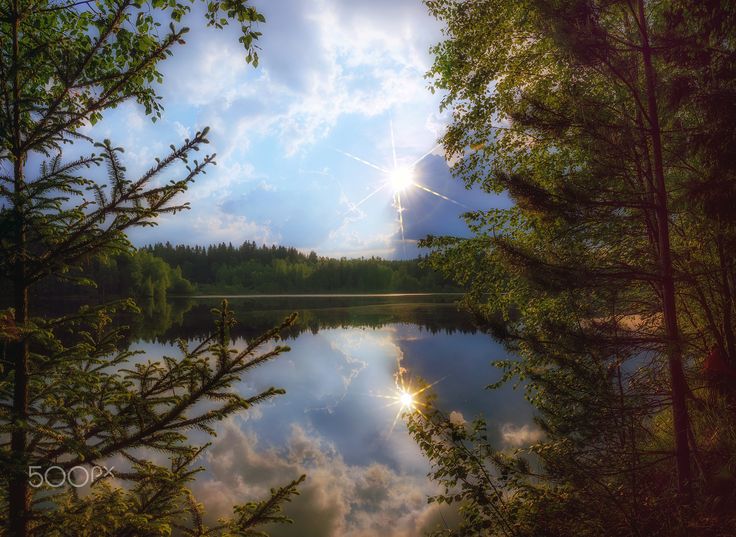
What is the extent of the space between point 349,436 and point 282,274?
468ft

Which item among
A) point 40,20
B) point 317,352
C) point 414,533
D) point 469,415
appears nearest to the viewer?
point 40,20

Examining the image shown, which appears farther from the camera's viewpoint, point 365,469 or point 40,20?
point 365,469

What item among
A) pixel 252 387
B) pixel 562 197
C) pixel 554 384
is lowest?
pixel 252 387

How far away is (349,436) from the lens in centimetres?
1539

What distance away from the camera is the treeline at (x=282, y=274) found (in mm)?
148875

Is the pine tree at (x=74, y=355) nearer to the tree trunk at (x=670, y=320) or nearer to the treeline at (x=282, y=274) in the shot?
the tree trunk at (x=670, y=320)

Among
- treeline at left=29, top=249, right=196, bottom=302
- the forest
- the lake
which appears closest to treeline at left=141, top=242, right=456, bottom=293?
treeline at left=29, top=249, right=196, bottom=302

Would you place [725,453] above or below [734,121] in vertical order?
below

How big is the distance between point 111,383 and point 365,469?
11.3m

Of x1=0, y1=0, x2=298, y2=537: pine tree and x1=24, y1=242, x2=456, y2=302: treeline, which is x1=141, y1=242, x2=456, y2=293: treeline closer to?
x1=24, y1=242, x2=456, y2=302: treeline

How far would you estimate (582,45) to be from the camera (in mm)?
4668

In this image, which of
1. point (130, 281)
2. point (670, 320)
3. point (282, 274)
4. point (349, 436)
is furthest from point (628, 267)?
point (282, 274)

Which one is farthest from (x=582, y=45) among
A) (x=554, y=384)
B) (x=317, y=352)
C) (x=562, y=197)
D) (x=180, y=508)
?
(x=317, y=352)

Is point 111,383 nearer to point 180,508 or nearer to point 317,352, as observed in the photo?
point 180,508
